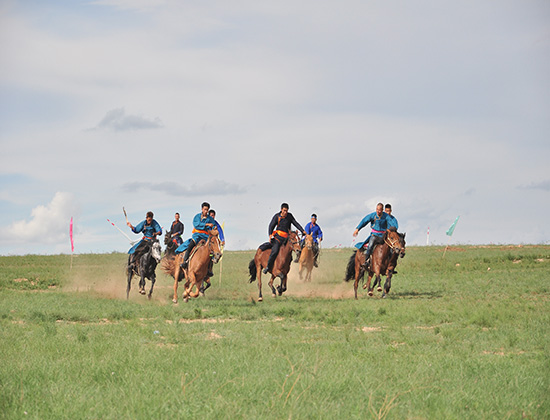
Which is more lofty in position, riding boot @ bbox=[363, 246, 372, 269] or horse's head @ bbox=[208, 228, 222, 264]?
horse's head @ bbox=[208, 228, 222, 264]

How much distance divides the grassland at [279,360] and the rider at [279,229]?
4.78ft

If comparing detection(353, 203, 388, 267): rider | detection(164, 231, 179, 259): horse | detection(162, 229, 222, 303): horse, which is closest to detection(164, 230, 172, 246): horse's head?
detection(164, 231, 179, 259): horse

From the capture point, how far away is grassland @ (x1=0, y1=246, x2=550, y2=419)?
7.44 m

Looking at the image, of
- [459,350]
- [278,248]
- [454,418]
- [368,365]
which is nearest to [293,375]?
[368,365]

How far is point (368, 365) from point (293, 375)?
1.46 m

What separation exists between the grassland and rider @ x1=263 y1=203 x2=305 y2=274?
4.78 feet

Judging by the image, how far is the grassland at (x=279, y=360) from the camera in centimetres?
744

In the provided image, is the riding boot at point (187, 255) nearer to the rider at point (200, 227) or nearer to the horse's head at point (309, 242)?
the rider at point (200, 227)

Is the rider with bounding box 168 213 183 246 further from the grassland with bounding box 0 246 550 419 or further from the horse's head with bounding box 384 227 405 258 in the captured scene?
the horse's head with bounding box 384 227 405 258

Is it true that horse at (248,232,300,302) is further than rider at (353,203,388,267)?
No

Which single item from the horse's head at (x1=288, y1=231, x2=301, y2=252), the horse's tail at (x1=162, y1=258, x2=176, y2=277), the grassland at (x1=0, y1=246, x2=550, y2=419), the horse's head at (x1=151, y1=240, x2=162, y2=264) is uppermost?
the horse's head at (x1=288, y1=231, x2=301, y2=252)

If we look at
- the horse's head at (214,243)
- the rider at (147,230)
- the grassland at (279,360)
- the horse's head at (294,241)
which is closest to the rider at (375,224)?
the horse's head at (294,241)

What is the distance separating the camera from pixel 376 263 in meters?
21.3

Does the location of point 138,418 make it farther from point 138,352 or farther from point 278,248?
point 278,248
